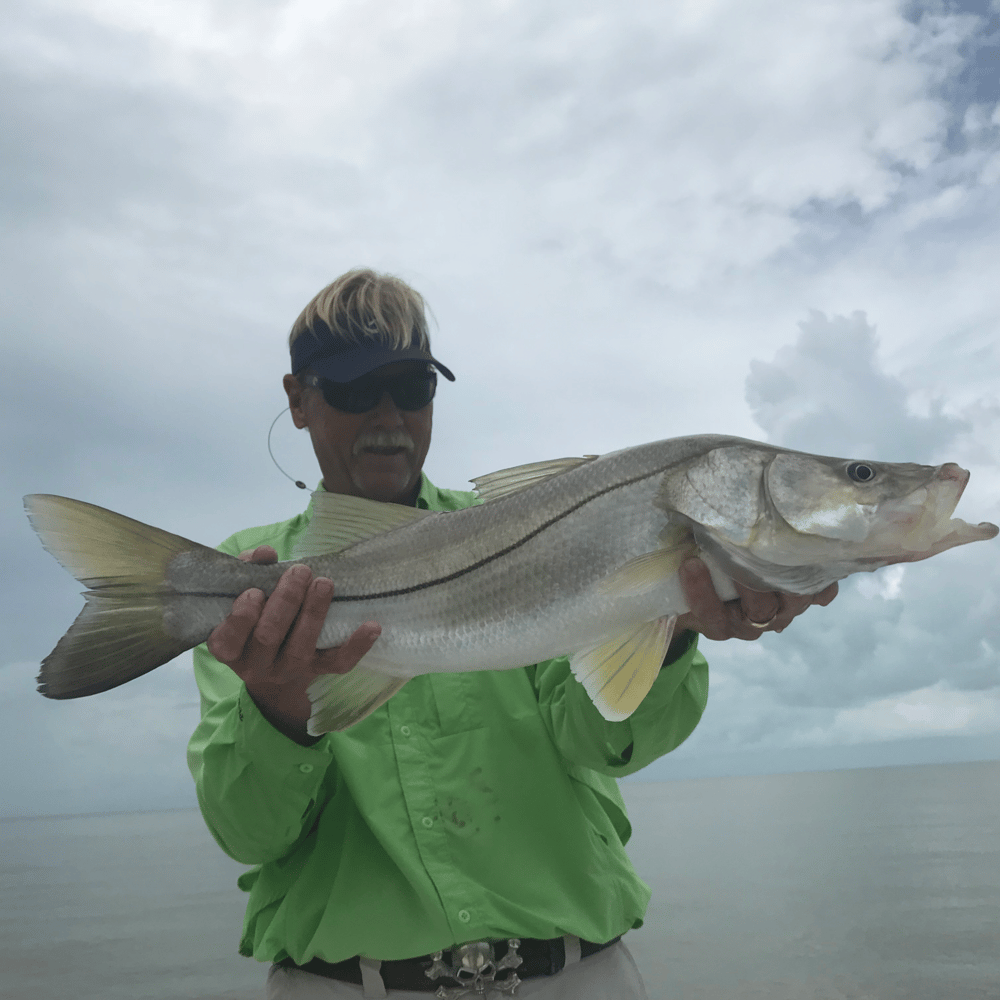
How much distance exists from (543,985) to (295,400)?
278cm

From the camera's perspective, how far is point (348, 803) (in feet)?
10.1

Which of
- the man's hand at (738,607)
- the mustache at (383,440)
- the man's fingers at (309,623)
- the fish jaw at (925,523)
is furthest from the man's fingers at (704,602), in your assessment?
the mustache at (383,440)

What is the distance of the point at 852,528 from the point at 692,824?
72603mm

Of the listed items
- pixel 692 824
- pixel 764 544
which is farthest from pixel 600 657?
pixel 692 824

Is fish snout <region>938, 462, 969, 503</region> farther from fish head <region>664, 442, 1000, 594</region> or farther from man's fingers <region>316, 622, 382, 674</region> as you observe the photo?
man's fingers <region>316, 622, 382, 674</region>

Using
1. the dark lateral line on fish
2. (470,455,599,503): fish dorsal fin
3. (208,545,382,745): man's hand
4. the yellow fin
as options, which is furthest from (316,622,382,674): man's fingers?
the yellow fin

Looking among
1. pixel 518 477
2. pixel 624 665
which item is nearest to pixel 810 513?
Result: pixel 624 665

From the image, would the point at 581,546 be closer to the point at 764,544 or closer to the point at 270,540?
the point at 764,544

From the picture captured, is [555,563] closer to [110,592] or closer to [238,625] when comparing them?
[238,625]

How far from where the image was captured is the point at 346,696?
2.60 metres

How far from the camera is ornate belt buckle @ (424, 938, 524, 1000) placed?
273cm

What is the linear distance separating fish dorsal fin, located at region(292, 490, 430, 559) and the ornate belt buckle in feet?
4.85

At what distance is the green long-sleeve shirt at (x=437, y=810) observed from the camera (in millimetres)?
2754

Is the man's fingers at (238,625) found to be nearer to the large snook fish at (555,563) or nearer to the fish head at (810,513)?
the large snook fish at (555,563)
